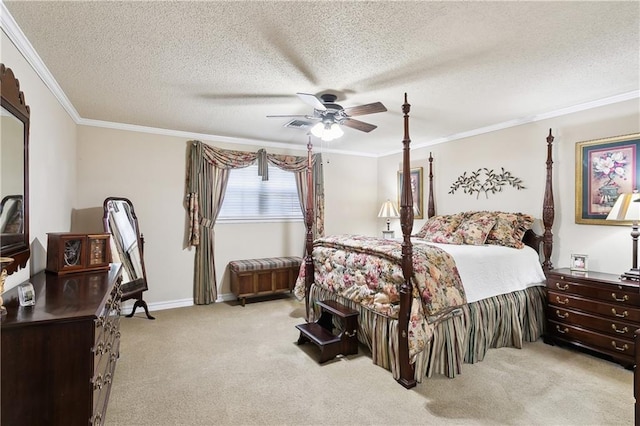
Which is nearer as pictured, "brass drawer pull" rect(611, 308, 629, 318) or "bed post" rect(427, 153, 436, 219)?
"brass drawer pull" rect(611, 308, 629, 318)

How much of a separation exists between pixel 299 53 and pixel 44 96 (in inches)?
84.9

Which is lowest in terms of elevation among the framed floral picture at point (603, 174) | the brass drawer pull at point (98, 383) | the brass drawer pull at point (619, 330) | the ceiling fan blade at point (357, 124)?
the brass drawer pull at point (619, 330)

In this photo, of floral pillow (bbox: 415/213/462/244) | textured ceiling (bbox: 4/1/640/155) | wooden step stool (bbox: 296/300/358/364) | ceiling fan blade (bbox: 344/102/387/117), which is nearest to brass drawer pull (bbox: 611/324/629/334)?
floral pillow (bbox: 415/213/462/244)

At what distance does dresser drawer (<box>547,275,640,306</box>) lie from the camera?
2.73m

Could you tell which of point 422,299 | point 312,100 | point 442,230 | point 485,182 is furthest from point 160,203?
point 485,182

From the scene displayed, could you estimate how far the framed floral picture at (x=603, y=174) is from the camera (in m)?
3.05

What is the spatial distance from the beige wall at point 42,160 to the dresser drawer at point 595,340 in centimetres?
452

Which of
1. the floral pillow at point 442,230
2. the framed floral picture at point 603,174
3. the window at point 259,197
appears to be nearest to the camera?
the framed floral picture at point 603,174

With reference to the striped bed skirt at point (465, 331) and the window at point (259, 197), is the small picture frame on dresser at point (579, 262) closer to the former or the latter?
the striped bed skirt at point (465, 331)

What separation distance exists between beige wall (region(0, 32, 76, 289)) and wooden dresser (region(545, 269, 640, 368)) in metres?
4.49

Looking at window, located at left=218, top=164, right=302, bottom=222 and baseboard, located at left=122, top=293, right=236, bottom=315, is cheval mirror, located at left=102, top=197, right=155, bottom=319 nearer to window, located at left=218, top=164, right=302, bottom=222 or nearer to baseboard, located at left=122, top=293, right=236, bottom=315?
baseboard, located at left=122, top=293, right=236, bottom=315

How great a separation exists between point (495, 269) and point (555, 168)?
1472 mm

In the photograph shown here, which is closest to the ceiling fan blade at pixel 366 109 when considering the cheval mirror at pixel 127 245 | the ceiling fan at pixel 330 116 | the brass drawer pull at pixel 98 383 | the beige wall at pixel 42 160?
the ceiling fan at pixel 330 116

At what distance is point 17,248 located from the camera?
6.40 feet
